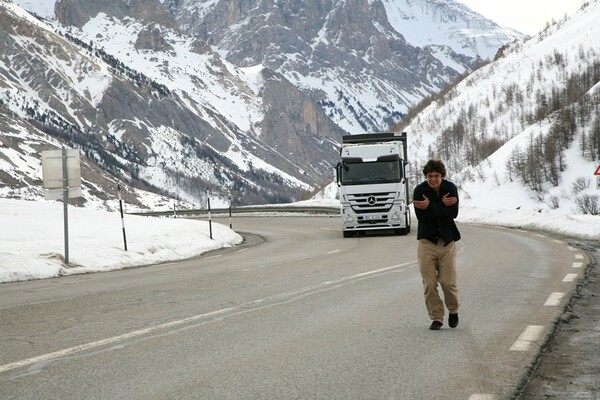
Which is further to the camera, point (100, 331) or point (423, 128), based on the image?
point (423, 128)

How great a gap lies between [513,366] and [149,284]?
7.92 meters

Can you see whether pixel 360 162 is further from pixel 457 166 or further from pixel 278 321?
pixel 457 166

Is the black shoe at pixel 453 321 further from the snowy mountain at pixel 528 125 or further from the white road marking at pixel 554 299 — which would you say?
the snowy mountain at pixel 528 125

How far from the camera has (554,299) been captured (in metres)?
10.5

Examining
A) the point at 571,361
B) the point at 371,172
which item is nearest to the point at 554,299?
the point at 571,361

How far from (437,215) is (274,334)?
82.7 inches

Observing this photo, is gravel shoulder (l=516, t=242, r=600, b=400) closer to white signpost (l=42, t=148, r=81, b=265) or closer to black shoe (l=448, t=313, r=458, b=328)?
black shoe (l=448, t=313, r=458, b=328)

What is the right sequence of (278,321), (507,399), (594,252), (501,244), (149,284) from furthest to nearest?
(501,244), (594,252), (149,284), (278,321), (507,399)

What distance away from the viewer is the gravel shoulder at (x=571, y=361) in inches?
226

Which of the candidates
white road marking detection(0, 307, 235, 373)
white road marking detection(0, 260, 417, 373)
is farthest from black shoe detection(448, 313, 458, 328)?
white road marking detection(0, 307, 235, 373)

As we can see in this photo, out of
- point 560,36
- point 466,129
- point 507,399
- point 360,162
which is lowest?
point 507,399

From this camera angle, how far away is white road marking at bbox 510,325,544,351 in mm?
7266

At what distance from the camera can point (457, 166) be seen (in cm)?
9594

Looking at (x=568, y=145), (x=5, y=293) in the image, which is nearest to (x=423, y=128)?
(x=568, y=145)
